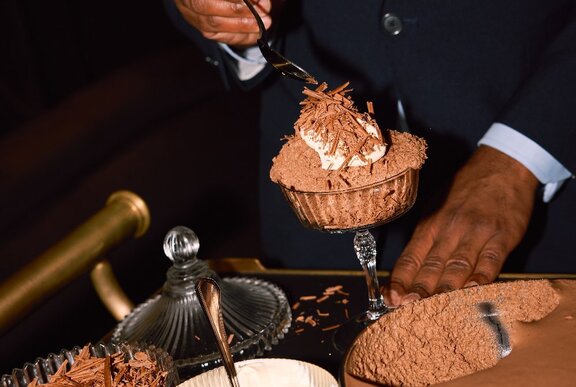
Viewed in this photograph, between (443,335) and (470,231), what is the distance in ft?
1.58

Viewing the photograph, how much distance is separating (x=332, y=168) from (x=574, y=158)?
605mm

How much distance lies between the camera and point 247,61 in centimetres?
162

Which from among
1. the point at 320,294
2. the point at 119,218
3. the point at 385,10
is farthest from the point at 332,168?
the point at 385,10

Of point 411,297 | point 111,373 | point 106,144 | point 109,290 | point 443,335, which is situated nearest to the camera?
point 443,335

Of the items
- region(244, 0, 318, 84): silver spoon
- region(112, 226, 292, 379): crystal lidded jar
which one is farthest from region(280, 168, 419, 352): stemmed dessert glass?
region(244, 0, 318, 84): silver spoon

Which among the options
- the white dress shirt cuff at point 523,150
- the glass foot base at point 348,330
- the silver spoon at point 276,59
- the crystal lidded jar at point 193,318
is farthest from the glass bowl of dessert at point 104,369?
the white dress shirt cuff at point 523,150

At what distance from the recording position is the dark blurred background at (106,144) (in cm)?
294

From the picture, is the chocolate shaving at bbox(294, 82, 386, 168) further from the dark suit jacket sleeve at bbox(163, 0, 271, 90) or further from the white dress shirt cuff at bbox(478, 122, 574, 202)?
the dark suit jacket sleeve at bbox(163, 0, 271, 90)

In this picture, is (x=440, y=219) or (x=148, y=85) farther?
(x=148, y=85)

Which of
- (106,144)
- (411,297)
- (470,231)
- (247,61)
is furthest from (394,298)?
(106,144)

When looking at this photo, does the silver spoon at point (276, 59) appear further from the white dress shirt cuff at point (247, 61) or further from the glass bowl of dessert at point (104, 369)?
the glass bowl of dessert at point (104, 369)

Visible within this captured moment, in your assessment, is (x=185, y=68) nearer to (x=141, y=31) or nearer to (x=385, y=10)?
(x=141, y=31)

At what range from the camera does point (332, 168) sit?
1045 millimetres

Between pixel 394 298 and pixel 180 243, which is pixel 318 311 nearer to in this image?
pixel 394 298
